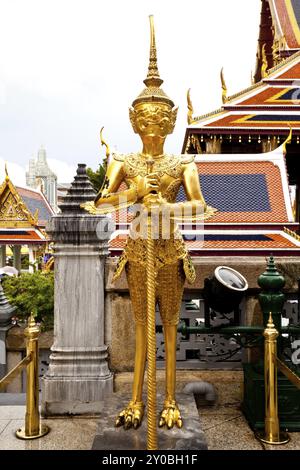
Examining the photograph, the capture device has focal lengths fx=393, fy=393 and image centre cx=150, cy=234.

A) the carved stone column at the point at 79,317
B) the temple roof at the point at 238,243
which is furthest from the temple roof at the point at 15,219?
the carved stone column at the point at 79,317

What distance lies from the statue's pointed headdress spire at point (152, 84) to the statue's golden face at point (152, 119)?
0.12 ft

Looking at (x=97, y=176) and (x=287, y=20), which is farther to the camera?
(x=97, y=176)

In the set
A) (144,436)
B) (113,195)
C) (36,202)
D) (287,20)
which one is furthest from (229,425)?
(36,202)

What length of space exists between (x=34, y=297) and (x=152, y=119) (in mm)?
9036

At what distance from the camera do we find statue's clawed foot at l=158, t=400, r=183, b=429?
304 cm

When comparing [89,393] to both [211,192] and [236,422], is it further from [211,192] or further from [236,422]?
[211,192]

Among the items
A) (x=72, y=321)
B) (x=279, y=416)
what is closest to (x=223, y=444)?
(x=279, y=416)

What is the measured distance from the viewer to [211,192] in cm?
697

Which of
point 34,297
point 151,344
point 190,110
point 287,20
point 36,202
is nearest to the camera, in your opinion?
point 151,344

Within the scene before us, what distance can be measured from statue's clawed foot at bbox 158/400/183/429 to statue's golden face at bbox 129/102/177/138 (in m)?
2.14

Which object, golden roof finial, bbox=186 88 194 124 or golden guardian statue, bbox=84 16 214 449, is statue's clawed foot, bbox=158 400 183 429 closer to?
golden guardian statue, bbox=84 16 214 449

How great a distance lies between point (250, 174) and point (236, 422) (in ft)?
15.1

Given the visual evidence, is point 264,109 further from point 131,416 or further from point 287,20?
point 131,416

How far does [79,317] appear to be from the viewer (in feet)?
13.6
